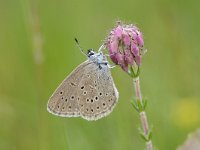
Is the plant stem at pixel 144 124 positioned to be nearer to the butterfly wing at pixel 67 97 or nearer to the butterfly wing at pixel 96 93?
the butterfly wing at pixel 96 93

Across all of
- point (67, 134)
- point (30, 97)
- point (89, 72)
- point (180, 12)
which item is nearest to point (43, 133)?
point (67, 134)

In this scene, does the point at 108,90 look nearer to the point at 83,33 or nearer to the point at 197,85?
the point at 197,85

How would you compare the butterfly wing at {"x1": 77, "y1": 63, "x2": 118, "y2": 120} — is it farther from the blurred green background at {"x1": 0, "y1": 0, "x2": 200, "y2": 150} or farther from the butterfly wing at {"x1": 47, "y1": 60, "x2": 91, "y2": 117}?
the blurred green background at {"x1": 0, "y1": 0, "x2": 200, "y2": 150}

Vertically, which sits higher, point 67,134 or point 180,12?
point 180,12

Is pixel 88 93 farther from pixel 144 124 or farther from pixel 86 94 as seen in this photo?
pixel 144 124

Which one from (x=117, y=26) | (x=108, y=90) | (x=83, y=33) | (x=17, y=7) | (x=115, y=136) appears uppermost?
(x=17, y=7)

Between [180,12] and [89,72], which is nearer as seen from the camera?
[89,72]
